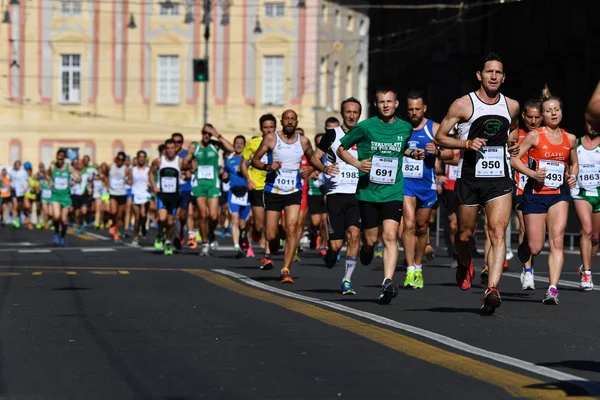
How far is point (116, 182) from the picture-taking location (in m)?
34.6

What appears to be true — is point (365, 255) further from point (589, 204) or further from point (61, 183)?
point (61, 183)

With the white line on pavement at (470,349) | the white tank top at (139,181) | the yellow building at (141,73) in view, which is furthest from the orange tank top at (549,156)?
the yellow building at (141,73)

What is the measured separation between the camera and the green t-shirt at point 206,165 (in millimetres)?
25016

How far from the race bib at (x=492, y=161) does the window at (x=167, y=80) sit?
56.6m

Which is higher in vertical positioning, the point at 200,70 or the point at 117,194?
the point at 200,70

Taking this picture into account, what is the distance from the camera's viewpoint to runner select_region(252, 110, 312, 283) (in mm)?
17672

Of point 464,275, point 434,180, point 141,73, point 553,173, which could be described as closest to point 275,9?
point 141,73

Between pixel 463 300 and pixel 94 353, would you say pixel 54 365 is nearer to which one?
pixel 94 353

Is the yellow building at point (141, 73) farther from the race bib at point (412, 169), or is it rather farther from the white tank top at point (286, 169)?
the race bib at point (412, 169)

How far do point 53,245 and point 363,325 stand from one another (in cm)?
1881

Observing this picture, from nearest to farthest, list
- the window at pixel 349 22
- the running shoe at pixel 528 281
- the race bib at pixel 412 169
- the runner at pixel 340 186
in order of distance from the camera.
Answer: the runner at pixel 340 186
the running shoe at pixel 528 281
the race bib at pixel 412 169
the window at pixel 349 22

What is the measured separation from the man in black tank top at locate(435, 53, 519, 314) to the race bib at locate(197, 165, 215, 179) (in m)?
12.5

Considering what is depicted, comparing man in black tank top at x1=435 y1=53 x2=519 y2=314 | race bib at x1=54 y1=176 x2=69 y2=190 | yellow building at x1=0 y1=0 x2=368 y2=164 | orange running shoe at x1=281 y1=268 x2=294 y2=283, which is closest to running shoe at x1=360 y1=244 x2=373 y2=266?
man in black tank top at x1=435 y1=53 x2=519 y2=314

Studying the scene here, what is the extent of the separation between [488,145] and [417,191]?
4061 mm
